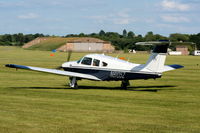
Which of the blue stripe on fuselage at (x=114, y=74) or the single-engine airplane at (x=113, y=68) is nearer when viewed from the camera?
the single-engine airplane at (x=113, y=68)

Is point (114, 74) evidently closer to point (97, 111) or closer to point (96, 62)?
point (96, 62)

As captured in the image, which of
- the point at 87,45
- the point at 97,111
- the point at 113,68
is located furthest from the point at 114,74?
the point at 87,45

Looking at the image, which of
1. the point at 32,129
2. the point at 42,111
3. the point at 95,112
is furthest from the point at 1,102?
the point at 32,129

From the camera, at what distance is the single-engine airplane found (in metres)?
23.8

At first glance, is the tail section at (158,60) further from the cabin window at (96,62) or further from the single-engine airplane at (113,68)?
the cabin window at (96,62)

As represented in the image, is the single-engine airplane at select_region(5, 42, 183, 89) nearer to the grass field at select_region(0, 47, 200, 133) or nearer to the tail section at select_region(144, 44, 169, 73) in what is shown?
the tail section at select_region(144, 44, 169, 73)

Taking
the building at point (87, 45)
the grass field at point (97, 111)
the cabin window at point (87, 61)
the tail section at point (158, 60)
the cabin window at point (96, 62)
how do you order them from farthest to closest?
1. the building at point (87, 45)
2. the cabin window at point (87, 61)
3. the cabin window at point (96, 62)
4. the tail section at point (158, 60)
5. the grass field at point (97, 111)

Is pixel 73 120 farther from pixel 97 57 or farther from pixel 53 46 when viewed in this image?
pixel 53 46

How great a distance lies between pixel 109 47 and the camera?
155375 mm

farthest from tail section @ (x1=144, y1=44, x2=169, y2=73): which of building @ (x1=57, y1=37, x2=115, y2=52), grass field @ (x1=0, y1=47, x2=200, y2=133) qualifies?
building @ (x1=57, y1=37, x2=115, y2=52)

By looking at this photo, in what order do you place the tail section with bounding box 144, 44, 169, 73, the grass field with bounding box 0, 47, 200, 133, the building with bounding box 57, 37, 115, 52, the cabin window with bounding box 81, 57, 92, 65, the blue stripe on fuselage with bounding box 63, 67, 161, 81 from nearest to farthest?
the grass field with bounding box 0, 47, 200, 133 → the tail section with bounding box 144, 44, 169, 73 → the blue stripe on fuselage with bounding box 63, 67, 161, 81 → the cabin window with bounding box 81, 57, 92, 65 → the building with bounding box 57, 37, 115, 52

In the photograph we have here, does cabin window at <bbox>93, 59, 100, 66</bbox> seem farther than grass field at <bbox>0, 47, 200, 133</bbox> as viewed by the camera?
Yes

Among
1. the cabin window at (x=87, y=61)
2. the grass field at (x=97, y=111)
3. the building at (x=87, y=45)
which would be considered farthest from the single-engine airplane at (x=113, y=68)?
the building at (x=87, y=45)

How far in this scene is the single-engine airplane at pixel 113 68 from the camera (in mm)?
23844
